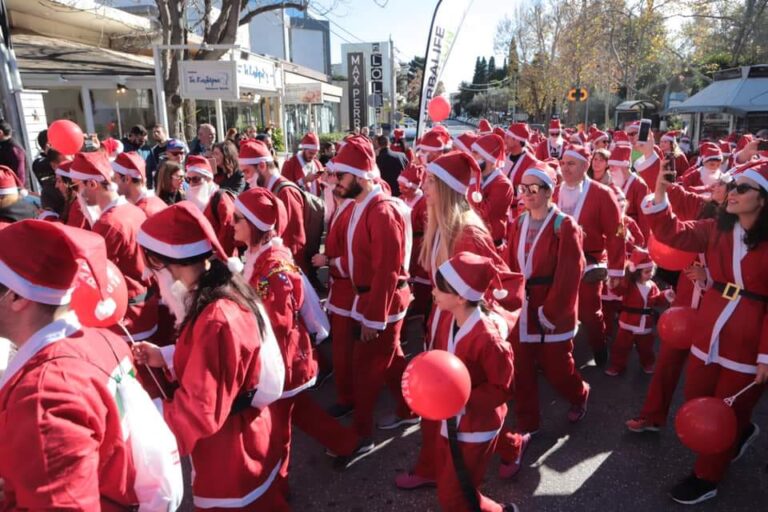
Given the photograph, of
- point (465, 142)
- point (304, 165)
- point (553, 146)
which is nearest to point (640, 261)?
point (465, 142)

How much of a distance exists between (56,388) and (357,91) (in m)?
29.6

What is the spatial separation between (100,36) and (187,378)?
81.6ft

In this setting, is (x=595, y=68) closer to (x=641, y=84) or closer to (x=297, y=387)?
(x=641, y=84)

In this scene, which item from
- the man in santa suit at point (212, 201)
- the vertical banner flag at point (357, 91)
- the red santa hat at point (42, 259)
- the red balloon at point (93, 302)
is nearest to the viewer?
the red santa hat at point (42, 259)

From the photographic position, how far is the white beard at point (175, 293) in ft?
7.70

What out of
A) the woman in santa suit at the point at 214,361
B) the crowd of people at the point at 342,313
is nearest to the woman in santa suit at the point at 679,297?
the crowd of people at the point at 342,313

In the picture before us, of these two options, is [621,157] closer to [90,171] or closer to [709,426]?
[709,426]

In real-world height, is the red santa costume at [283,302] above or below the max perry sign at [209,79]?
below

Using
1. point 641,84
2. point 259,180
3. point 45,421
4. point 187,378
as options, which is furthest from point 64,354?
point 641,84

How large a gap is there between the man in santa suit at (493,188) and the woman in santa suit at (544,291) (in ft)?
6.69

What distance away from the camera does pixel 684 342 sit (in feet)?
11.8

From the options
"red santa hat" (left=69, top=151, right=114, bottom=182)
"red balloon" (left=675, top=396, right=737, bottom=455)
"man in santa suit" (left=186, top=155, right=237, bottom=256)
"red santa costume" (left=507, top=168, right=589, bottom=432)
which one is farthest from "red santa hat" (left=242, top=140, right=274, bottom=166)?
"red balloon" (left=675, top=396, right=737, bottom=455)

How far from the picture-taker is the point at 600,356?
17.3 ft

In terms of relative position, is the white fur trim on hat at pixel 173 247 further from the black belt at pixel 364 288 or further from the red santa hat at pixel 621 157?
the red santa hat at pixel 621 157
